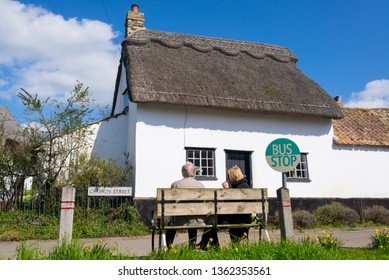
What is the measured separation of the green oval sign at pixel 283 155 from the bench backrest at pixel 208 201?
727 mm

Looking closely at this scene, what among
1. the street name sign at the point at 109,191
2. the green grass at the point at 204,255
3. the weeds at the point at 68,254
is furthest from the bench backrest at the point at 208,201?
the street name sign at the point at 109,191

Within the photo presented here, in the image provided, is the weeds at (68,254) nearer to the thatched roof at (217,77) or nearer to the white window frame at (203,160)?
the thatched roof at (217,77)

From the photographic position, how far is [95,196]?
1045cm

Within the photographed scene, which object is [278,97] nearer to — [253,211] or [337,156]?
[337,156]

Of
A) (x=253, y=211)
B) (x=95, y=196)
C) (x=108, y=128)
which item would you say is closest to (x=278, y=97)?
(x=108, y=128)

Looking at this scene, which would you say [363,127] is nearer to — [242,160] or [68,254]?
[242,160]

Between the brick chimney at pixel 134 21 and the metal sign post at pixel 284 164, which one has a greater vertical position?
the brick chimney at pixel 134 21

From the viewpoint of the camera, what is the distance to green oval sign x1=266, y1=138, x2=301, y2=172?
6.25 metres

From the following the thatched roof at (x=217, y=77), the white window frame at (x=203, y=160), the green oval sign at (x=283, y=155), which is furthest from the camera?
the white window frame at (x=203, y=160)

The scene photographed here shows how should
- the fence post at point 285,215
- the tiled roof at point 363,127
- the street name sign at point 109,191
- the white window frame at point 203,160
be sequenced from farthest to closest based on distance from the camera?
the tiled roof at point 363,127 → the white window frame at point 203,160 → the street name sign at point 109,191 → the fence post at point 285,215

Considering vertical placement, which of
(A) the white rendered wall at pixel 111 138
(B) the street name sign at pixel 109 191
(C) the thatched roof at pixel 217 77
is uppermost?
(C) the thatched roof at pixel 217 77

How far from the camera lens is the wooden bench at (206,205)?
17.5ft

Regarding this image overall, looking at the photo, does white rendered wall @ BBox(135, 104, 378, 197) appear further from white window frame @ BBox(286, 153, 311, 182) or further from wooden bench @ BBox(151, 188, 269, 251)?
wooden bench @ BBox(151, 188, 269, 251)
